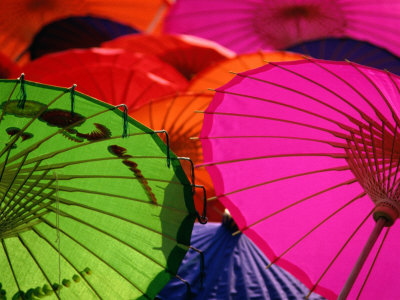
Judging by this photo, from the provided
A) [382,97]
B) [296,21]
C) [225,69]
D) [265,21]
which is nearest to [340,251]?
[382,97]

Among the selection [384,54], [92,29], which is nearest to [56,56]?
[92,29]

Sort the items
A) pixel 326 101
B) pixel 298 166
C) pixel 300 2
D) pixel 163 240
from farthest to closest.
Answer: pixel 300 2, pixel 298 166, pixel 326 101, pixel 163 240

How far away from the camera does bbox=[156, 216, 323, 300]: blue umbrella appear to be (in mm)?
2894

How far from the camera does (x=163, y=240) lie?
230 centimetres

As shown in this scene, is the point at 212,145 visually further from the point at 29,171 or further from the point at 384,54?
the point at 384,54

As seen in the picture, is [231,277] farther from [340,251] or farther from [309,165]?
[309,165]

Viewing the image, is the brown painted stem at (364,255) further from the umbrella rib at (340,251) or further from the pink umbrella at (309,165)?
the umbrella rib at (340,251)

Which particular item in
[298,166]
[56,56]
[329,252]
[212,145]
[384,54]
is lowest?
[329,252]

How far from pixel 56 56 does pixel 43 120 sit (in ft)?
9.87

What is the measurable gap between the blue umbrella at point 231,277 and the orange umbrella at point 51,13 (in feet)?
14.5

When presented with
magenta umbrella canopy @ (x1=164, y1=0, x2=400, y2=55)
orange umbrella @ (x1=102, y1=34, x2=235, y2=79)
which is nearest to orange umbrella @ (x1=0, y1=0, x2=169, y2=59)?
magenta umbrella canopy @ (x1=164, y1=0, x2=400, y2=55)

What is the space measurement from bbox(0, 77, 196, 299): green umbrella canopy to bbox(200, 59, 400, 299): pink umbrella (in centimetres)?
54

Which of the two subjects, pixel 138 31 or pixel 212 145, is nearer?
pixel 212 145

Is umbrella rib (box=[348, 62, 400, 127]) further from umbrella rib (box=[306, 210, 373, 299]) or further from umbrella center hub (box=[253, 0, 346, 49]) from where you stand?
umbrella center hub (box=[253, 0, 346, 49])
